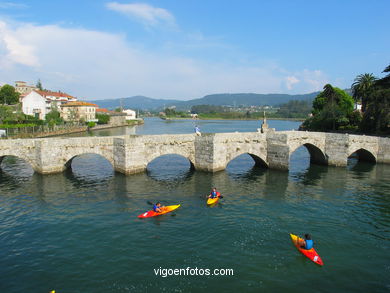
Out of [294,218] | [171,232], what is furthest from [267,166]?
[171,232]

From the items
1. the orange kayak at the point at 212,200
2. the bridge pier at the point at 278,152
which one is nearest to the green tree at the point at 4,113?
the bridge pier at the point at 278,152

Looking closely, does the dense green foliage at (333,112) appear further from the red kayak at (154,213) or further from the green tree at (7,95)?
the green tree at (7,95)

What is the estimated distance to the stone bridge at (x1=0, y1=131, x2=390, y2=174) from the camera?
32.2 meters

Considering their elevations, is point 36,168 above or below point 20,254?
above

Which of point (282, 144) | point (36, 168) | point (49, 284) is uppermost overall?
point (282, 144)

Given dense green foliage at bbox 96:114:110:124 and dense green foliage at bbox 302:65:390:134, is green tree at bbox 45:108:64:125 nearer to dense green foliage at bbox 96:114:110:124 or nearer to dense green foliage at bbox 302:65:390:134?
dense green foliage at bbox 96:114:110:124

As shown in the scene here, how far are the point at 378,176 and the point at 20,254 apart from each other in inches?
1622

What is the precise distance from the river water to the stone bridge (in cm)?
210

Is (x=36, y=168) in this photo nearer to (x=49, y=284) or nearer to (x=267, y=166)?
(x=49, y=284)

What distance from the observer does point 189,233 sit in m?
19.6

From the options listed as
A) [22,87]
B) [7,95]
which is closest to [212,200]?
[7,95]

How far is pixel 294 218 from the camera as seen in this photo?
2255cm

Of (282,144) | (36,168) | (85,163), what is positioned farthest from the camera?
(85,163)

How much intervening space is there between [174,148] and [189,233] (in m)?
16.3
